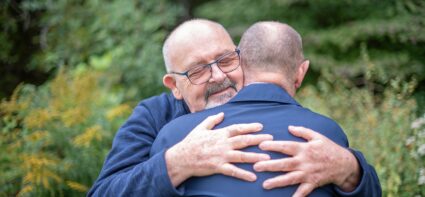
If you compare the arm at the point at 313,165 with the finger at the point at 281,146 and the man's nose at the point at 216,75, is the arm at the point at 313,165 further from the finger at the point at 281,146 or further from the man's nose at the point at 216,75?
the man's nose at the point at 216,75

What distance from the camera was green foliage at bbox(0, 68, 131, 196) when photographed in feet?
13.2

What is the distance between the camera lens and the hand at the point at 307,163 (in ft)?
6.32

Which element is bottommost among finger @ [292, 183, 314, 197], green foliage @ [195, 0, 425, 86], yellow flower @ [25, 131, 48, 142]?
green foliage @ [195, 0, 425, 86]

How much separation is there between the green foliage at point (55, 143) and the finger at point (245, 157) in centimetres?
225

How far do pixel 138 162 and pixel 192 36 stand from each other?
690 mm

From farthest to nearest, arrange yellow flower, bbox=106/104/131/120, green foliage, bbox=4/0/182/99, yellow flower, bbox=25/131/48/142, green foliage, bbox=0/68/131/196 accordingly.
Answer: green foliage, bbox=4/0/182/99, yellow flower, bbox=106/104/131/120, yellow flower, bbox=25/131/48/142, green foliage, bbox=0/68/131/196

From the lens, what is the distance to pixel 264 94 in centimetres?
209

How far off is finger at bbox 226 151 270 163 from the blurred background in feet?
6.62

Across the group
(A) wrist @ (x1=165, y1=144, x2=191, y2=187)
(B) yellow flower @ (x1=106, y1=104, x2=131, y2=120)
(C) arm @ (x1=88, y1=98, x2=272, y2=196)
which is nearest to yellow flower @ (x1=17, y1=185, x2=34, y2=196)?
(B) yellow flower @ (x1=106, y1=104, x2=131, y2=120)

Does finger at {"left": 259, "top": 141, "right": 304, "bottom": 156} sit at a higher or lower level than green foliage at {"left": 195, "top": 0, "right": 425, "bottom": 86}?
higher

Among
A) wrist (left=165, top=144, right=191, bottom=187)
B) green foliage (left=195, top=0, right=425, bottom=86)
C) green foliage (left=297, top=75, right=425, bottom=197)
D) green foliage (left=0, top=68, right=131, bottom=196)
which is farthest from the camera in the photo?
green foliage (left=195, top=0, right=425, bottom=86)

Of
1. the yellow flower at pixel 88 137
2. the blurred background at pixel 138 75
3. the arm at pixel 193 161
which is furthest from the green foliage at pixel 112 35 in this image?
the arm at pixel 193 161

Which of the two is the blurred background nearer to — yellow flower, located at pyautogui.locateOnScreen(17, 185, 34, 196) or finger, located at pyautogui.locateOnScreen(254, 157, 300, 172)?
yellow flower, located at pyautogui.locateOnScreen(17, 185, 34, 196)

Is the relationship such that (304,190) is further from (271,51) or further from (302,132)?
(271,51)
